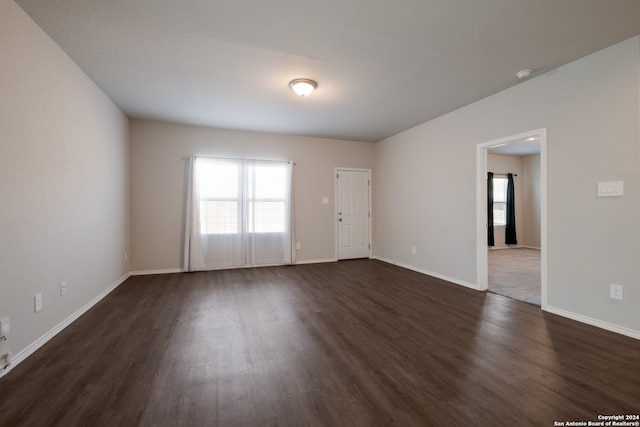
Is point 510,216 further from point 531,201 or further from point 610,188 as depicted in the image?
point 610,188

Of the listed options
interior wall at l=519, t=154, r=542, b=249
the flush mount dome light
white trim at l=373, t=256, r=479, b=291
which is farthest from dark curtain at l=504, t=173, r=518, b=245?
the flush mount dome light

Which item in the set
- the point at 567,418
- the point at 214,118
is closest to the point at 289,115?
the point at 214,118

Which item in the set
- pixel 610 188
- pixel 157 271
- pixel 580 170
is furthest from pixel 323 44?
pixel 157 271

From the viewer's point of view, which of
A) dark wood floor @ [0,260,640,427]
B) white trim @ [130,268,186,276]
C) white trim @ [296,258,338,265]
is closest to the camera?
dark wood floor @ [0,260,640,427]

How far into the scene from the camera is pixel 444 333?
2.47 m

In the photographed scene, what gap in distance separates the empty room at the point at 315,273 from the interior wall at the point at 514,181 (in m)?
3.74

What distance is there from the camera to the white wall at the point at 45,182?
6.35 ft

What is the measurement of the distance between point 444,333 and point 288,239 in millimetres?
3553

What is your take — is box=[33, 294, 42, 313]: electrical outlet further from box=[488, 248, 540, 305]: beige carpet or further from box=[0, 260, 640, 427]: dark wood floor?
box=[488, 248, 540, 305]: beige carpet

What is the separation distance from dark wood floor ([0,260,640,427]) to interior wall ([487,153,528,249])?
17.6 feet

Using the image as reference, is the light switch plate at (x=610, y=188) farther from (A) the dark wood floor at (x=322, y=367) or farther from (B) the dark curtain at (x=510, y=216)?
(B) the dark curtain at (x=510, y=216)

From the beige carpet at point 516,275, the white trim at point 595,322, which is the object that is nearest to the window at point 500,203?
the beige carpet at point 516,275

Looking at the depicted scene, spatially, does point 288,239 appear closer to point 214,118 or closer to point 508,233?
point 214,118

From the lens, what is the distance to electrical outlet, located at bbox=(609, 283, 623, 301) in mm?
2462
